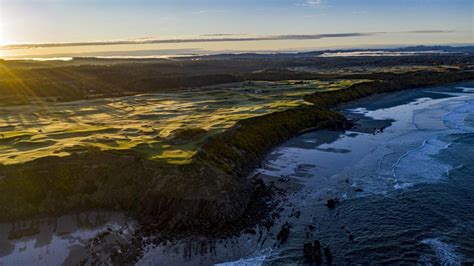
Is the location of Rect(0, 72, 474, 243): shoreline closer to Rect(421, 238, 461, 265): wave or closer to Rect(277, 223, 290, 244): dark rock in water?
Rect(277, 223, 290, 244): dark rock in water

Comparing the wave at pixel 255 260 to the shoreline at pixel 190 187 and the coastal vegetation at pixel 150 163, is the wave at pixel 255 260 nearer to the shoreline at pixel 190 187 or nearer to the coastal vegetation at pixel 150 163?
the coastal vegetation at pixel 150 163

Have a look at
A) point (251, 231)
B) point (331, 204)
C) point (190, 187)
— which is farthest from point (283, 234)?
point (190, 187)

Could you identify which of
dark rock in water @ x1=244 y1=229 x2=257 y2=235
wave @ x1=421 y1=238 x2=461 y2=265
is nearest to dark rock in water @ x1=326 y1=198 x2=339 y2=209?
dark rock in water @ x1=244 y1=229 x2=257 y2=235

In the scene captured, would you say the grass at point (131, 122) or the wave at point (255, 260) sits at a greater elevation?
the grass at point (131, 122)


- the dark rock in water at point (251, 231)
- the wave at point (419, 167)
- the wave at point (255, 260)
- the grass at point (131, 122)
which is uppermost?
the grass at point (131, 122)

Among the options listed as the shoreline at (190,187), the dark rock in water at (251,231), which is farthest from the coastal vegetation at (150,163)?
the dark rock in water at (251,231)

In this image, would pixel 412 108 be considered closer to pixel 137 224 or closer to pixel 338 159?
pixel 338 159

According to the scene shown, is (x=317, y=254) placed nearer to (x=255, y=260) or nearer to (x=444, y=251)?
(x=255, y=260)
